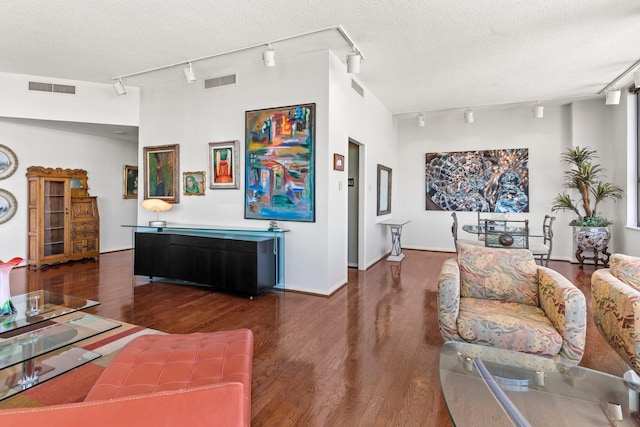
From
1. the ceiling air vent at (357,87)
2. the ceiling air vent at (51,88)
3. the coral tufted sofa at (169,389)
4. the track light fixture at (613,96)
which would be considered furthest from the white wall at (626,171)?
the ceiling air vent at (51,88)

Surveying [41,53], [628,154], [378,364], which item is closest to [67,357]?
[378,364]

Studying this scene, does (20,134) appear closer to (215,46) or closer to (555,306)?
(215,46)

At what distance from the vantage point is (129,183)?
7.68 metres

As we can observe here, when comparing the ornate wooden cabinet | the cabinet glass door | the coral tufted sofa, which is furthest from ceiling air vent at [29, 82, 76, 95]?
the coral tufted sofa

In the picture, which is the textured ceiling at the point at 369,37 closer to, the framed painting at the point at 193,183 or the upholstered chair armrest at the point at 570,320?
the framed painting at the point at 193,183

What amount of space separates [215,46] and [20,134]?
4.54 meters

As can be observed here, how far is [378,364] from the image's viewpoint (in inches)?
98.7

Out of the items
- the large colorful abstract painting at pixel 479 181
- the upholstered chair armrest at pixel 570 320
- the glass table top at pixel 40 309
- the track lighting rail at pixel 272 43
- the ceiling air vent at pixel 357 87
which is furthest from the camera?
the large colorful abstract painting at pixel 479 181

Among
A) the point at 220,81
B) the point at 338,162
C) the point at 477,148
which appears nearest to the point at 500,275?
the point at 338,162

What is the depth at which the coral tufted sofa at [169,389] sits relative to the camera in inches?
35.7

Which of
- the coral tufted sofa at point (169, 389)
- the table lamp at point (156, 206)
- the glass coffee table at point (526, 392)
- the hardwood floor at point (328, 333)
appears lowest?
the hardwood floor at point (328, 333)

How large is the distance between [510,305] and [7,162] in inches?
306

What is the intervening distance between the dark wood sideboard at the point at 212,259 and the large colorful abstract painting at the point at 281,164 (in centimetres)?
49

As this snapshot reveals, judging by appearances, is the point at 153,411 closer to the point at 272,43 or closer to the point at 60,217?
the point at 272,43
